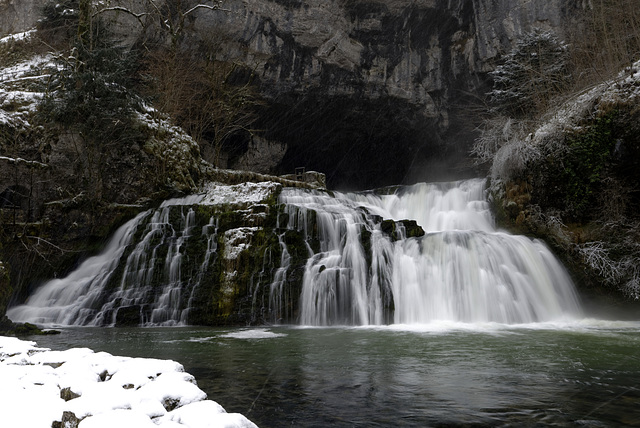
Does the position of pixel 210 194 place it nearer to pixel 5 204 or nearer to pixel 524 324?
pixel 5 204

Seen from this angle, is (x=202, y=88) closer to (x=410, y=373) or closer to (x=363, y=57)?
(x=363, y=57)

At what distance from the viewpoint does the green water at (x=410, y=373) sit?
3514mm

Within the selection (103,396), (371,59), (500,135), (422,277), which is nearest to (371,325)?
(422,277)

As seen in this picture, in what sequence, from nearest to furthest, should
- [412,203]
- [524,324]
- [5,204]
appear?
[524,324] → [5,204] → [412,203]

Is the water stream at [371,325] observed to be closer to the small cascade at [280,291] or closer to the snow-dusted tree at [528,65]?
the small cascade at [280,291]

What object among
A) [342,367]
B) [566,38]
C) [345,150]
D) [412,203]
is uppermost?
[566,38]

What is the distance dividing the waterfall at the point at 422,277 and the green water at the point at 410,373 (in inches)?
73.9

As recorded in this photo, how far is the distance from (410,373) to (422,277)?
21.5ft

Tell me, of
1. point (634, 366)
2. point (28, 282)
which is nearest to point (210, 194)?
point (28, 282)

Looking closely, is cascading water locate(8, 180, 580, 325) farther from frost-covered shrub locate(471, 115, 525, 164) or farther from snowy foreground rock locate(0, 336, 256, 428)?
snowy foreground rock locate(0, 336, 256, 428)

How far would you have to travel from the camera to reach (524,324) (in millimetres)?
10133

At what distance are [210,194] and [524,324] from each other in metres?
10.5

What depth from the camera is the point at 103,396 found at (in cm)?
280

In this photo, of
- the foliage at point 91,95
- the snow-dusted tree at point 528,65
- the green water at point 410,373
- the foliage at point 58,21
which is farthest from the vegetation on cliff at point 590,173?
the foliage at point 58,21
